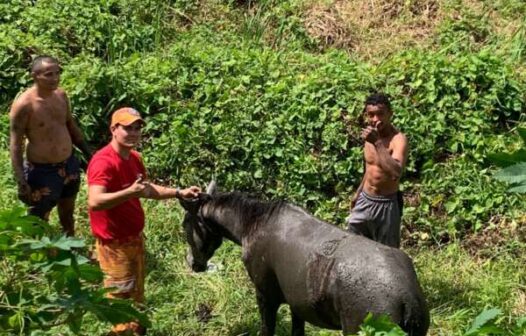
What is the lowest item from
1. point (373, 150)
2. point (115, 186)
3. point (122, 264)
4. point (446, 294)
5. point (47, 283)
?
point (446, 294)

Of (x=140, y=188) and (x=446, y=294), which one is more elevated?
(x=140, y=188)

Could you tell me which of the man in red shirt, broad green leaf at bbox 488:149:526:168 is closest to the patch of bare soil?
the man in red shirt

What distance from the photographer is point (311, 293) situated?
4.98 m

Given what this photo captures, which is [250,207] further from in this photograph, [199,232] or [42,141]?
[42,141]

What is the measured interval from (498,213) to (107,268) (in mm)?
3585

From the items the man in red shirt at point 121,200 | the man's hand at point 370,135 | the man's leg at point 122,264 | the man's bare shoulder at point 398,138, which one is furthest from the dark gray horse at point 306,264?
the man's bare shoulder at point 398,138

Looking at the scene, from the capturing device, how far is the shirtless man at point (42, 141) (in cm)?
620

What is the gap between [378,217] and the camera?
19.5 ft

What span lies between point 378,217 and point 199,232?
126 cm

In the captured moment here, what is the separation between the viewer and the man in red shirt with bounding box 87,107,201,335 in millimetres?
5199

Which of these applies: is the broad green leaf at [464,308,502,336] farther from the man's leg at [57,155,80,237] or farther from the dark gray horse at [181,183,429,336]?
the man's leg at [57,155,80,237]

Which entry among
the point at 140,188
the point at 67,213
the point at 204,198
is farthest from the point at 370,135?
the point at 67,213

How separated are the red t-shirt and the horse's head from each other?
360mm

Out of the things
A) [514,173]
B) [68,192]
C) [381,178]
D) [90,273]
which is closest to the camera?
[514,173]
